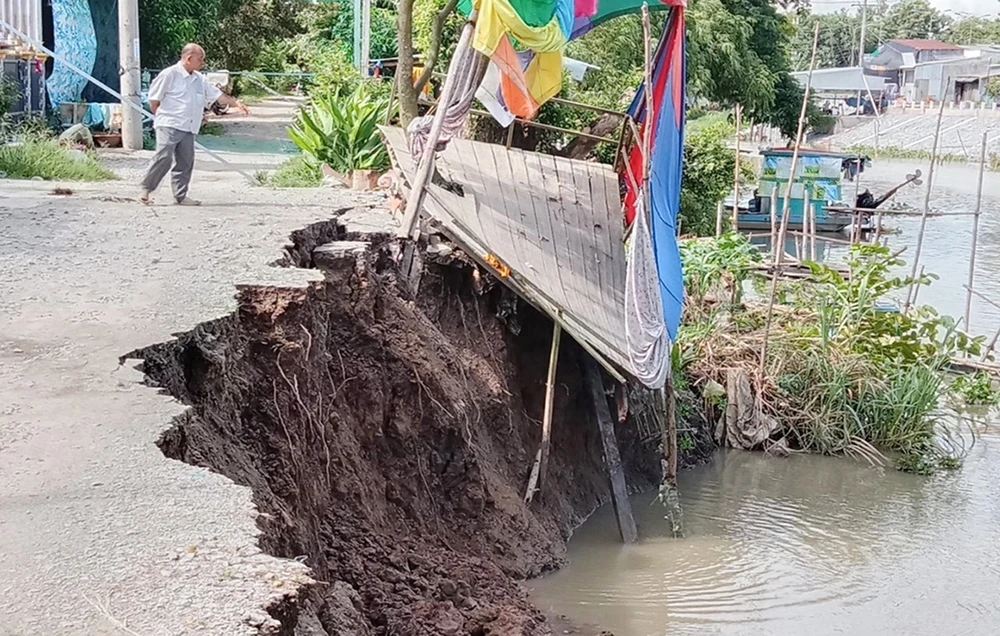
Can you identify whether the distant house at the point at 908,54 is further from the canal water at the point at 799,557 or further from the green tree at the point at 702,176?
the canal water at the point at 799,557

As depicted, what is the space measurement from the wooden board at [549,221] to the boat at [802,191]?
45.7 feet

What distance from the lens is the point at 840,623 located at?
7055 millimetres

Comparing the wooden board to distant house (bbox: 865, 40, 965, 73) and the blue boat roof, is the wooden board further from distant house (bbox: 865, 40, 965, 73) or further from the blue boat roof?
distant house (bbox: 865, 40, 965, 73)

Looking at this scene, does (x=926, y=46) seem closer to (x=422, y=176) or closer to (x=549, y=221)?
(x=549, y=221)

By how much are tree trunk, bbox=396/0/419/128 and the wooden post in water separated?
345 cm

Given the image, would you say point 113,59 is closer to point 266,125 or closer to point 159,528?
point 266,125

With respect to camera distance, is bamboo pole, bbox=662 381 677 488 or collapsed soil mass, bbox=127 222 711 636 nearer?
collapsed soil mass, bbox=127 222 711 636

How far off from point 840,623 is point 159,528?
→ 5.09 m

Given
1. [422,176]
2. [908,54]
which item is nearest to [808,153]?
[422,176]

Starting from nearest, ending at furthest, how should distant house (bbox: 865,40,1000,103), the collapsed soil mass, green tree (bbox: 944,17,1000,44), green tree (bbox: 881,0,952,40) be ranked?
the collapsed soil mass, distant house (bbox: 865,40,1000,103), green tree (bbox: 944,17,1000,44), green tree (bbox: 881,0,952,40)

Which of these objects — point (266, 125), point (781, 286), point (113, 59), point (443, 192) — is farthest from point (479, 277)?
point (266, 125)

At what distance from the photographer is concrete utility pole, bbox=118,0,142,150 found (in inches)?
579

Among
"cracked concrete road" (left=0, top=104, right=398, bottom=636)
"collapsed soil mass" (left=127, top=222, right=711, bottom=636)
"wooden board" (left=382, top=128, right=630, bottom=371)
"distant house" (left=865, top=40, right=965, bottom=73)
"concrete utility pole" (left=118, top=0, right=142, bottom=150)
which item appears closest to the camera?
"cracked concrete road" (left=0, top=104, right=398, bottom=636)

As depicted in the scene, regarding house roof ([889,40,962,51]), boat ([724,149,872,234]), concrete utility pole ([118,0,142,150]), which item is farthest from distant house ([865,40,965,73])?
concrete utility pole ([118,0,142,150])
